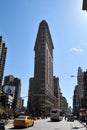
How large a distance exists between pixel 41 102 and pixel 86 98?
60.9m

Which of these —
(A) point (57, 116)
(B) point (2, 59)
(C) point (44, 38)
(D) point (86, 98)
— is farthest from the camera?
(C) point (44, 38)

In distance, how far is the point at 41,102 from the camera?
158 m

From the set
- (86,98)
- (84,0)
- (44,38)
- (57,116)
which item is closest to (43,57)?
(44,38)

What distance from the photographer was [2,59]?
5276 inches

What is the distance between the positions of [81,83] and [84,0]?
247 feet

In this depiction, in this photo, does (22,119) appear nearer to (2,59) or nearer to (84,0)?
(84,0)

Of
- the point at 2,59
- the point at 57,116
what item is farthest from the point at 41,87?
the point at 57,116

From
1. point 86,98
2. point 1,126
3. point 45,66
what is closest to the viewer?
Result: point 1,126

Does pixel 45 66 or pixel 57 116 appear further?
pixel 45 66

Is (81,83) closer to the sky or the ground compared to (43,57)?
closer to the ground

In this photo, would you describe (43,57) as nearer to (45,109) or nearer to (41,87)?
(41,87)

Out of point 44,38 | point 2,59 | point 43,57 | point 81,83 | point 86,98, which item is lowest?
point 86,98

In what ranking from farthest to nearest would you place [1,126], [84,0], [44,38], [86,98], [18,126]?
1. [44,38]
2. [86,98]
3. [84,0]
4. [18,126]
5. [1,126]

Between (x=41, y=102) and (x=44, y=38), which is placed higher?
(x=44, y=38)
